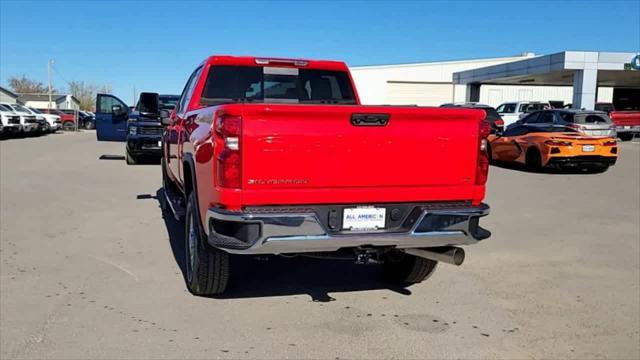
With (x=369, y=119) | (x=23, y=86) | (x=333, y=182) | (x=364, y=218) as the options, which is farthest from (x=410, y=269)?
(x=23, y=86)

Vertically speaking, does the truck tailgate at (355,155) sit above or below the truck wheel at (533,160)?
above

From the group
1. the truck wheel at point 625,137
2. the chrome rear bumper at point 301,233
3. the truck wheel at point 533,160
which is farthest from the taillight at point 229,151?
the truck wheel at point 625,137

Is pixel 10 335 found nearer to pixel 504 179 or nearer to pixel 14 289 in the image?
pixel 14 289

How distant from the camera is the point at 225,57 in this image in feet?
19.3

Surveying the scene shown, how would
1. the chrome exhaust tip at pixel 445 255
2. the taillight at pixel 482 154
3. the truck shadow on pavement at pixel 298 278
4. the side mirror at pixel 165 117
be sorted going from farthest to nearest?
the side mirror at pixel 165 117 → the truck shadow on pavement at pixel 298 278 → the chrome exhaust tip at pixel 445 255 → the taillight at pixel 482 154

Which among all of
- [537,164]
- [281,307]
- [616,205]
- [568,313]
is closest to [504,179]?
[537,164]

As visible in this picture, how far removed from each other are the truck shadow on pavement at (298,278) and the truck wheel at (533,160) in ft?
33.2

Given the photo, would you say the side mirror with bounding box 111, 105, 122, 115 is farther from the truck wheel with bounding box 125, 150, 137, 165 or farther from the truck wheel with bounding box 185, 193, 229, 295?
the truck wheel with bounding box 185, 193, 229, 295

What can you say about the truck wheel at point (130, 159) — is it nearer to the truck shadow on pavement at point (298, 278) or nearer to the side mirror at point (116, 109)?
the side mirror at point (116, 109)

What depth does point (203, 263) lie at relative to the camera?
4453 millimetres

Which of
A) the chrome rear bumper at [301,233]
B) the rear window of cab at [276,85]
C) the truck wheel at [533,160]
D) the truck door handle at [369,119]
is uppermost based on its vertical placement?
the rear window of cab at [276,85]

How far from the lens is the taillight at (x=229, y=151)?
3.65 m

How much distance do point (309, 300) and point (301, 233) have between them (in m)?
1.19

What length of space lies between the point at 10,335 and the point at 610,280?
5082mm
